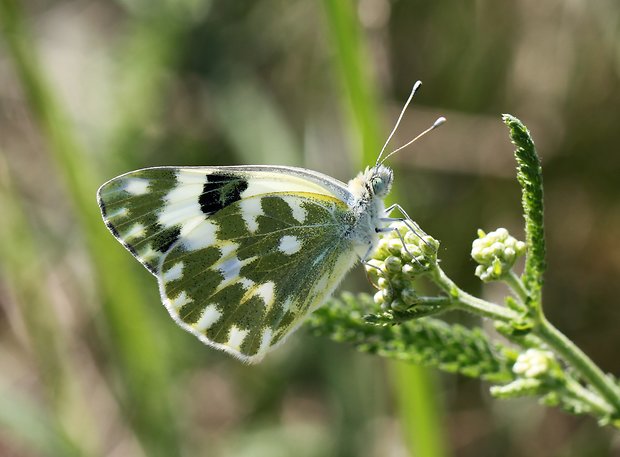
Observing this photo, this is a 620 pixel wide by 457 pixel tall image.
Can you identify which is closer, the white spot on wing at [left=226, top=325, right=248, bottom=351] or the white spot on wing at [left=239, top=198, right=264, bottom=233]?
the white spot on wing at [left=226, top=325, right=248, bottom=351]

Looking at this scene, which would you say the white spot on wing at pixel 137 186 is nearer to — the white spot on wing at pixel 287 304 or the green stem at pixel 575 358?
A: the white spot on wing at pixel 287 304

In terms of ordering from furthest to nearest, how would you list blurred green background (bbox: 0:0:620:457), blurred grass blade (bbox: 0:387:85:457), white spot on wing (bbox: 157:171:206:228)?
blurred green background (bbox: 0:0:620:457) → blurred grass blade (bbox: 0:387:85:457) → white spot on wing (bbox: 157:171:206:228)

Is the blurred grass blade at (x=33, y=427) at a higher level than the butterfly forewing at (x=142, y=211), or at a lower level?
lower

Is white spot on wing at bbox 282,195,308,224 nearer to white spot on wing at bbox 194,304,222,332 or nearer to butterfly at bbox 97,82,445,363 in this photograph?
butterfly at bbox 97,82,445,363

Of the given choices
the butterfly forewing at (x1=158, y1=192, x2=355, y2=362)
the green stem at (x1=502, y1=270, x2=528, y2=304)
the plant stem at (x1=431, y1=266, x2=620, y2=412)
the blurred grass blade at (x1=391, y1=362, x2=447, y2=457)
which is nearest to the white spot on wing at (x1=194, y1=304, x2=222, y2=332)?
the butterfly forewing at (x1=158, y1=192, x2=355, y2=362)

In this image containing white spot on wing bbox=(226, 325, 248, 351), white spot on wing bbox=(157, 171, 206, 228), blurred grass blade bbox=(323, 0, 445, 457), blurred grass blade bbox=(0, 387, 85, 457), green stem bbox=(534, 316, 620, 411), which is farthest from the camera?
blurred grass blade bbox=(0, 387, 85, 457)

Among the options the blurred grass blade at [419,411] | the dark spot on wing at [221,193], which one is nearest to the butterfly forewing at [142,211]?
the dark spot on wing at [221,193]

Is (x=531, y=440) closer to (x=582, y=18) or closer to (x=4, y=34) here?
(x=582, y=18)

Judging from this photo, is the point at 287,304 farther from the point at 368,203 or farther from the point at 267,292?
the point at 368,203
